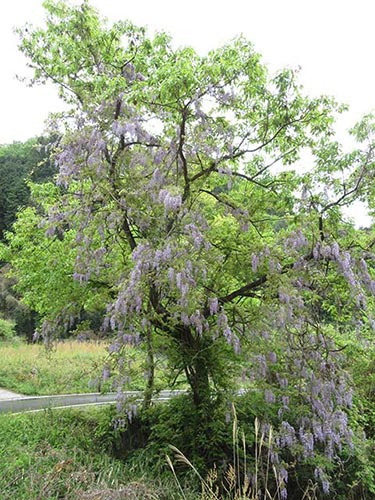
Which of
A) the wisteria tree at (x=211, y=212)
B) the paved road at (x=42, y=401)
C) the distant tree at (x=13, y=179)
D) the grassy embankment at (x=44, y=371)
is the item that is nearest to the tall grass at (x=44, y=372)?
the grassy embankment at (x=44, y=371)

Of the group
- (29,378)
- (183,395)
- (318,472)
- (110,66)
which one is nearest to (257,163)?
(110,66)

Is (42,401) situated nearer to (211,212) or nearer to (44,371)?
(44,371)

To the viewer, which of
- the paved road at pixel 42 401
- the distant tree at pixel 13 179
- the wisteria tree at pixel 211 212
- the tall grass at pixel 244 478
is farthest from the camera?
the distant tree at pixel 13 179

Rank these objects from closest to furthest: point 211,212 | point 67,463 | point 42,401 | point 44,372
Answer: point 67,463, point 211,212, point 42,401, point 44,372

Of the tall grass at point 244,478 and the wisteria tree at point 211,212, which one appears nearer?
the tall grass at point 244,478

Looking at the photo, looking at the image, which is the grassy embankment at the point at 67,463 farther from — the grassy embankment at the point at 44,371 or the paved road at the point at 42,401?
the grassy embankment at the point at 44,371

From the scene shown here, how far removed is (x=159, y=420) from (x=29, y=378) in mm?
7208

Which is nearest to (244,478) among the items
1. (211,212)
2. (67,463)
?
(67,463)

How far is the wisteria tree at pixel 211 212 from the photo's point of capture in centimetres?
514

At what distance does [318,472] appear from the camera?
5.37 metres

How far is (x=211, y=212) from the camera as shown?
632cm

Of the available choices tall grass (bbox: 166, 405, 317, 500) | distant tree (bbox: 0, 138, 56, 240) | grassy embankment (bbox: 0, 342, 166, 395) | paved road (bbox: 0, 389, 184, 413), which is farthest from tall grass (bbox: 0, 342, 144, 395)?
distant tree (bbox: 0, 138, 56, 240)

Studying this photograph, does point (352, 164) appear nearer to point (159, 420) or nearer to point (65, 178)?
point (65, 178)

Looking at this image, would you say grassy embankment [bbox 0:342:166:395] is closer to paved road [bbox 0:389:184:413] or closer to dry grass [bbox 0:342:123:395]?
dry grass [bbox 0:342:123:395]
